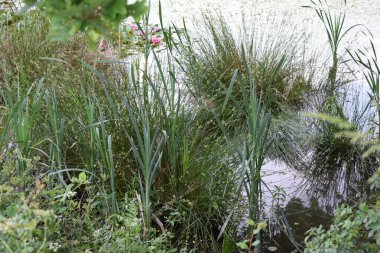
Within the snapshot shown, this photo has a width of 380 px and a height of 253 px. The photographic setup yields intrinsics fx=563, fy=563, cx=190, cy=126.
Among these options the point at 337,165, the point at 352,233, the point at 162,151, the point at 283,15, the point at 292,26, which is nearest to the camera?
the point at 352,233

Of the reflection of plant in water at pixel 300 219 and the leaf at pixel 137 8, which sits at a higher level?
the leaf at pixel 137 8

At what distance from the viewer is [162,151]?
1.96 meters

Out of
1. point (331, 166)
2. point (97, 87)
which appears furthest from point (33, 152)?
point (331, 166)

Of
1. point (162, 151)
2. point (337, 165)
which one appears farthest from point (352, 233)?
point (337, 165)

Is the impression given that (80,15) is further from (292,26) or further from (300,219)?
(292,26)

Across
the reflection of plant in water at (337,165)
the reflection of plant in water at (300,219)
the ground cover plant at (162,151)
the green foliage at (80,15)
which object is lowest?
the reflection of plant in water at (300,219)

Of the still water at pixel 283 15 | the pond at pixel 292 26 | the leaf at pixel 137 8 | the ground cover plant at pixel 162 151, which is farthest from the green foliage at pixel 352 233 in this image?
the still water at pixel 283 15

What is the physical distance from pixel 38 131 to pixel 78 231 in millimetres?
756

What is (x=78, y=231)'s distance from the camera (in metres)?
1.61

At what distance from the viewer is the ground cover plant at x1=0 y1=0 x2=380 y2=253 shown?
1502 millimetres

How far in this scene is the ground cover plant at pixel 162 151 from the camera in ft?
4.93

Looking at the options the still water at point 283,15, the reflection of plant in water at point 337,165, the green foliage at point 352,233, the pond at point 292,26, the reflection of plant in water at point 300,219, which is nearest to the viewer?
the green foliage at point 352,233

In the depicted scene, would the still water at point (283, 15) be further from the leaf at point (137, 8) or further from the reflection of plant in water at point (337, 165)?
the leaf at point (137, 8)

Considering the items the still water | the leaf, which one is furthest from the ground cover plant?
the still water
